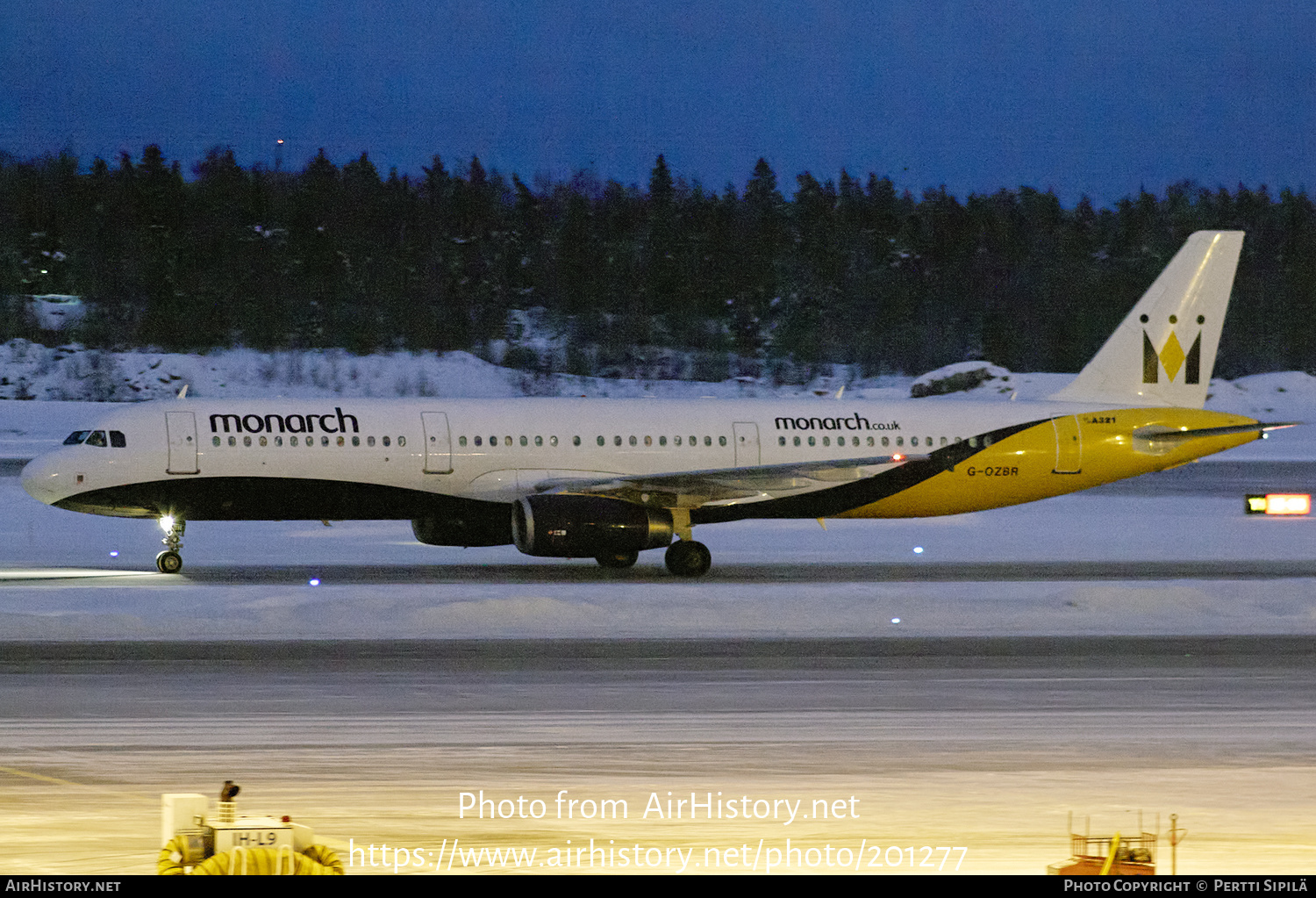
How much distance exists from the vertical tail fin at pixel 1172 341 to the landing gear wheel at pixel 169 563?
661 inches

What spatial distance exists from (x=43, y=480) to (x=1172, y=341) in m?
21.1

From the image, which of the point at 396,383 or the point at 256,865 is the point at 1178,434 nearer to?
the point at 256,865

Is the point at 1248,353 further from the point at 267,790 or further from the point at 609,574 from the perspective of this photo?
the point at 267,790

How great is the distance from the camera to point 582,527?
2794 centimetres

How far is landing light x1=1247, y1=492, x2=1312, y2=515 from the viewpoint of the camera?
28.8 metres

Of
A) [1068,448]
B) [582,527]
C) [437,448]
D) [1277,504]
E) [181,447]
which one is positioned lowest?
[1277,504]

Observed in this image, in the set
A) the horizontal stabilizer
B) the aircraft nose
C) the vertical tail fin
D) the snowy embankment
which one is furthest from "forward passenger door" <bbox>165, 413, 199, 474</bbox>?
the snowy embankment

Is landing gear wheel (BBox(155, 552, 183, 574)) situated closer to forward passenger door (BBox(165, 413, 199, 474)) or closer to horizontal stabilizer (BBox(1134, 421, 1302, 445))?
forward passenger door (BBox(165, 413, 199, 474))

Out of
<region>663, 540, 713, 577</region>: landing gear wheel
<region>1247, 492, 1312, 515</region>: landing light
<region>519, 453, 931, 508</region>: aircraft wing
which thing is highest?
<region>519, 453, 931, 508</region>: aircraft wing

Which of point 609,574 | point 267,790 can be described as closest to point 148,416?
point 609,574

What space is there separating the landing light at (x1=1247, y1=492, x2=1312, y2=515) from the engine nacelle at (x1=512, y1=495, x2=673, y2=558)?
32.5 ft

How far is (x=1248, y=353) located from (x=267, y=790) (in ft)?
374

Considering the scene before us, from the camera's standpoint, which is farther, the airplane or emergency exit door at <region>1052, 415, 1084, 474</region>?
emergency exit door at <region>1052, 415, 1084, 474</region>

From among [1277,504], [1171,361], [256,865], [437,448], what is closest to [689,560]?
[437,448]
